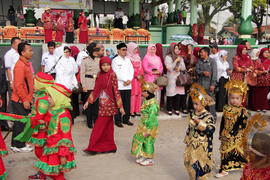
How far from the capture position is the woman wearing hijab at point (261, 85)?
27.8 feet

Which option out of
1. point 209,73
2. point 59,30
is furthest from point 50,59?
point 59,30

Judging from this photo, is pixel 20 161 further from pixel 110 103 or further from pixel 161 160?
pixel 161 160

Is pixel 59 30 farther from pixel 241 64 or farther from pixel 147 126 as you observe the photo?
pixel 147 126

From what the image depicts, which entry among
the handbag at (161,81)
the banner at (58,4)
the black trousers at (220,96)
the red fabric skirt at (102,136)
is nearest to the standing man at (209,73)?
the handbag at (161,81)

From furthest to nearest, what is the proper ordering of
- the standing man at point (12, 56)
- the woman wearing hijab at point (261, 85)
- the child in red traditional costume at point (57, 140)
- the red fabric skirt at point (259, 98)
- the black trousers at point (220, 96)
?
the red fabric skirt at point (259, 98)
the black trousers at point (220, 96)
the woman wearing hijab at point (261, 85)
the standing man at point (12, 56)
the child in red traditional costume at point (57, 140)

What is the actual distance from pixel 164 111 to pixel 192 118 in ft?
15.2

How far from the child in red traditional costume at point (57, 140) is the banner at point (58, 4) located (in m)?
15.7

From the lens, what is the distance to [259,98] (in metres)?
8.85

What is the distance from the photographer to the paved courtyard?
4.48m

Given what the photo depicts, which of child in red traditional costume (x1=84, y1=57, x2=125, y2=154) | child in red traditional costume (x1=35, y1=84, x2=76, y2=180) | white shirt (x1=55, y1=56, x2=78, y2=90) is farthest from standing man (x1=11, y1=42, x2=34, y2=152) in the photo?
white shirt (x1=55, y1=56, x2=78, y2=90)

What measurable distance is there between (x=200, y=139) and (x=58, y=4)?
16.6 meters

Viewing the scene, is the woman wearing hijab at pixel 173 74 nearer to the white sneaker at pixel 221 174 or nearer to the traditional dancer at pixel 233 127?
the traditional dancer at pixel 233 127

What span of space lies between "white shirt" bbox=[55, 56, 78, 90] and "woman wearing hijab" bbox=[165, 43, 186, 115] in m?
2.52

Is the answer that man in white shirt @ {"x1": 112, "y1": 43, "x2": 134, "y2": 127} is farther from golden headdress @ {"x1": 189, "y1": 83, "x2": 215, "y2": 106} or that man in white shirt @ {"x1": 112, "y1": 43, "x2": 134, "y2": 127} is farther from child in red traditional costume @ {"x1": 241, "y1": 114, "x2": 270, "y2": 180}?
child in red traditional costume @ {"x1": 241, "y1": 114, "x2": 270, "y2": 180}
